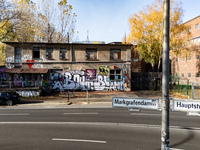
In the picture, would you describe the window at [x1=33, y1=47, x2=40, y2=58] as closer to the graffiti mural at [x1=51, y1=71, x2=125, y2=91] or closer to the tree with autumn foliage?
the graffiti mural at [x1=51, y1=71, x2=125, y2=91]

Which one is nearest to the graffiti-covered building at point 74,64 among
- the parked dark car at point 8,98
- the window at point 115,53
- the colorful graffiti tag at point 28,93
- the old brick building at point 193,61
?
the window at point 115,53

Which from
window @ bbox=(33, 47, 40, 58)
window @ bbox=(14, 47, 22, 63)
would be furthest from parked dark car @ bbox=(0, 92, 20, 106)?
window @ bbox=(33, 47, 40, 58)

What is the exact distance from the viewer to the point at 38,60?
24.5 meters

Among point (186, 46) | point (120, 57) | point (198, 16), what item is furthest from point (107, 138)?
point (198, 16)

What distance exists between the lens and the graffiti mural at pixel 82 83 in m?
24.8

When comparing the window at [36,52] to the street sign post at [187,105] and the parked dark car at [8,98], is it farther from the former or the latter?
the street sign post at [187,105]

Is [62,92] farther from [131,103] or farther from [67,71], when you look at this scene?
[131,103]

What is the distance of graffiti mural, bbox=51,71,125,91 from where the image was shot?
2477 cm

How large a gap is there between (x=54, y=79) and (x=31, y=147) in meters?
19.4

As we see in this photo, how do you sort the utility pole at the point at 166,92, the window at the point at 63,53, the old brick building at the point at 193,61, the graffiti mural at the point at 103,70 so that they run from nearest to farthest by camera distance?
the utility pole at the point at 166,92 < the window at the point at 63,53 < the graffiti mural at the point at 103,70 < the old brick building at the point at 193,61

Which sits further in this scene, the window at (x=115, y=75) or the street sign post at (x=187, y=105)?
the window at (x=115, y=75)

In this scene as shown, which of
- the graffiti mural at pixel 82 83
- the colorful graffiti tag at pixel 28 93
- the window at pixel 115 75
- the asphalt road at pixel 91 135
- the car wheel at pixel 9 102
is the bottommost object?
the car wheel at pixel 9 102

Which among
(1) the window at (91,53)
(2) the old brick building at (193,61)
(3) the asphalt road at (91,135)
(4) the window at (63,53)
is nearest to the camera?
(3) the asphalt road at (91,135)

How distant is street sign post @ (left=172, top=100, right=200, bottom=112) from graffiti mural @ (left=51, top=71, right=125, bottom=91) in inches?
777
